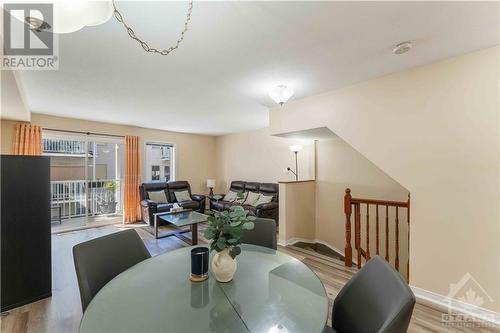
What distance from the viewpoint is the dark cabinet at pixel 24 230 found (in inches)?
80.9

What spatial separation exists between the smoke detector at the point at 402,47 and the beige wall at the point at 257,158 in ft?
8.75

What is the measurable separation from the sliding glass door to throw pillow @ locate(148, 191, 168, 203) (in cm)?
81

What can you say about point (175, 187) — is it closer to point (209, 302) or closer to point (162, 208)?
point (162, 208)

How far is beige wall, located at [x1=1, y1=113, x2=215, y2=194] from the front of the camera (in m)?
4.25

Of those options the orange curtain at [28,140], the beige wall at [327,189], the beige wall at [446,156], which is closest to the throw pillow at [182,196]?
the beige wall at [327,189]

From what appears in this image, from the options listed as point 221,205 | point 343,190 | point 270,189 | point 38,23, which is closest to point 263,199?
point 270,189

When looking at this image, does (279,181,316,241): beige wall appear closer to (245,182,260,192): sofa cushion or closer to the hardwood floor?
the hardwood floor

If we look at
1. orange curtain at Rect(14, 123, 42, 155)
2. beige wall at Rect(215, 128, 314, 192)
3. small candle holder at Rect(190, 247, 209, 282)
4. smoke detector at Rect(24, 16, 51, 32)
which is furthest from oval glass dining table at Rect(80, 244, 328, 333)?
orange curtain at Rect(14, 123, 42, 155)

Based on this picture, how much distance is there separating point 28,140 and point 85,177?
48.4 inches

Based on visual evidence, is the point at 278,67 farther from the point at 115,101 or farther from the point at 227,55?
the point at 115,101

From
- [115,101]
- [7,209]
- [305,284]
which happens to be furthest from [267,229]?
[115,101]

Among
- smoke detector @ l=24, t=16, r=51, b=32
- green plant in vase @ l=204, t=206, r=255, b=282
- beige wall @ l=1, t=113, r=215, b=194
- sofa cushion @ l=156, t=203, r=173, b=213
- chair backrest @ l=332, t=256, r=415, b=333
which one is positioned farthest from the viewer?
sofa cushion @ l=156, t=203, r=173, b=213

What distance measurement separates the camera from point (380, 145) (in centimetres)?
258

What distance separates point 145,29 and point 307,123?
237cm
